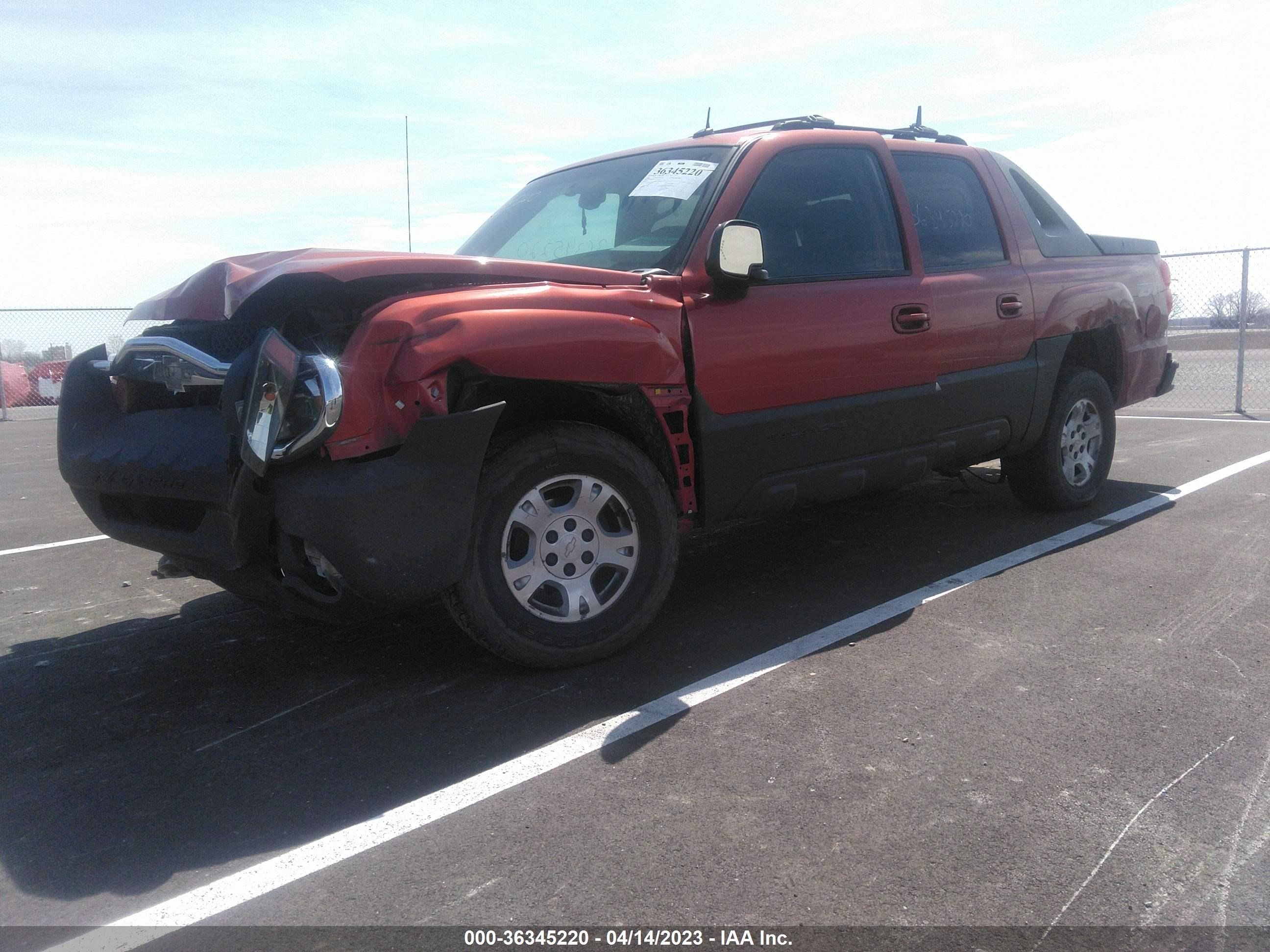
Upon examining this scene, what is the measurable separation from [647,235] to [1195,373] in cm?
1707

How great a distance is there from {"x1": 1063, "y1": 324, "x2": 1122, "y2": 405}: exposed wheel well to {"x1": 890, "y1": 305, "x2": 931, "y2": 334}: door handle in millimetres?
1584

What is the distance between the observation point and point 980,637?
12.3 feet

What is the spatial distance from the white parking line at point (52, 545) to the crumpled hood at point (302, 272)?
2.74 meters

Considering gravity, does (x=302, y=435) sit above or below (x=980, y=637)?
above

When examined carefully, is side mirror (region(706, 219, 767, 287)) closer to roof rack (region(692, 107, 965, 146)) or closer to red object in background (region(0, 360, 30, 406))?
roof rack (region(692, 107, 965, 146))

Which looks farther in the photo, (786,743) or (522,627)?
(522,627)

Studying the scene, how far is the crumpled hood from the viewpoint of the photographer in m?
3.01

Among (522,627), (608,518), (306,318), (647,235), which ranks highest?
(647,235)

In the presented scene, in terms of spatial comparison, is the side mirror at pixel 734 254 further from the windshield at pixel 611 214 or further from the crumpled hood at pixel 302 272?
the crumpled hood at pixel 302 272

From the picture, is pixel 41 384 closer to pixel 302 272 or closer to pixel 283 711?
pixel 283 711

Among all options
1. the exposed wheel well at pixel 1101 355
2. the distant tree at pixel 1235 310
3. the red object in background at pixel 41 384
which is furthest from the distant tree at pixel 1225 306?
the red object in background at pixel 41 384

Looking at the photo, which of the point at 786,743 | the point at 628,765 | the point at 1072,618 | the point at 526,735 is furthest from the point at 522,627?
the point at 1072,618

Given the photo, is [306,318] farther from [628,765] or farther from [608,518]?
[628,765]

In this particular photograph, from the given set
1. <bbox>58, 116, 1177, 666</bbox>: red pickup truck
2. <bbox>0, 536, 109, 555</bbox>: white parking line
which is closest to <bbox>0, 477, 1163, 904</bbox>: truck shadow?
<bbox>58, 116, 1177, 666</bbox>: red pickup truck
